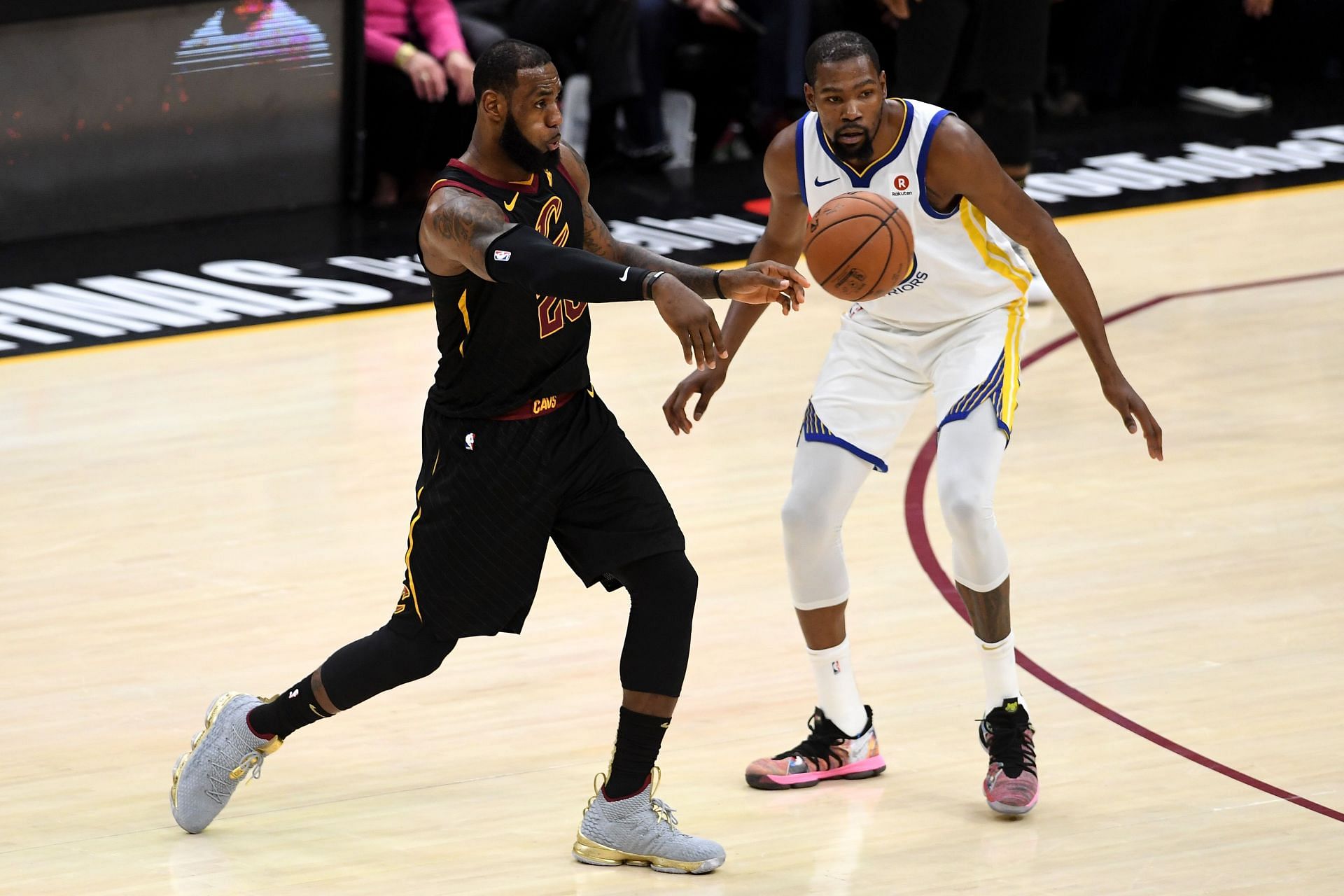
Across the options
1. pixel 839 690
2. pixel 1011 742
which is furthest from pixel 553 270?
pixel 1011 742

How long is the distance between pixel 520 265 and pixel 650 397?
150 inches

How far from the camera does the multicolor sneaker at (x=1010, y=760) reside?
4410mm

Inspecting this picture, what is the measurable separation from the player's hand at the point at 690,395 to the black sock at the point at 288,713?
106 cm

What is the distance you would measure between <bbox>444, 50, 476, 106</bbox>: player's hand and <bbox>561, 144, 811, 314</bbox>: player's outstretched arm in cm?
575

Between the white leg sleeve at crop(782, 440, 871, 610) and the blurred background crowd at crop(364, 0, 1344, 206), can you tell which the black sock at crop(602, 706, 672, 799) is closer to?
the white leg sleeve at crop(782, 440, 871, 610)

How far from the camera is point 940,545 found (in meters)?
6.18

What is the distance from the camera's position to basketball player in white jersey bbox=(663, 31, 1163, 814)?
176 inches

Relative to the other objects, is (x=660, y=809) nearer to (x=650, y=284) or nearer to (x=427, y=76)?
(x=650, y=284)

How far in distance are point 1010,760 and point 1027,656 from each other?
35.7 inches

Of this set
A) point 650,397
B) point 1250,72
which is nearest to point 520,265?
point 650,397

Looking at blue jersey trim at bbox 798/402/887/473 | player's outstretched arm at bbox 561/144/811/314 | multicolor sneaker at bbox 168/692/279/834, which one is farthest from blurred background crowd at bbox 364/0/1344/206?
multicolor sneaker at bbox 168/692/279/834

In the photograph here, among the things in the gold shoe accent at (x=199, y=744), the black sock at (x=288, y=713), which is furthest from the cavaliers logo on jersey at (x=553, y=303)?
the gold shoe accent at (x=199, y=744)

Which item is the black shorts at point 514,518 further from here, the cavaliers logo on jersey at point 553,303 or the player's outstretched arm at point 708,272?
the player's outstretched arm at point 708,272

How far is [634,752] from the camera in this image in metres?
4.22
